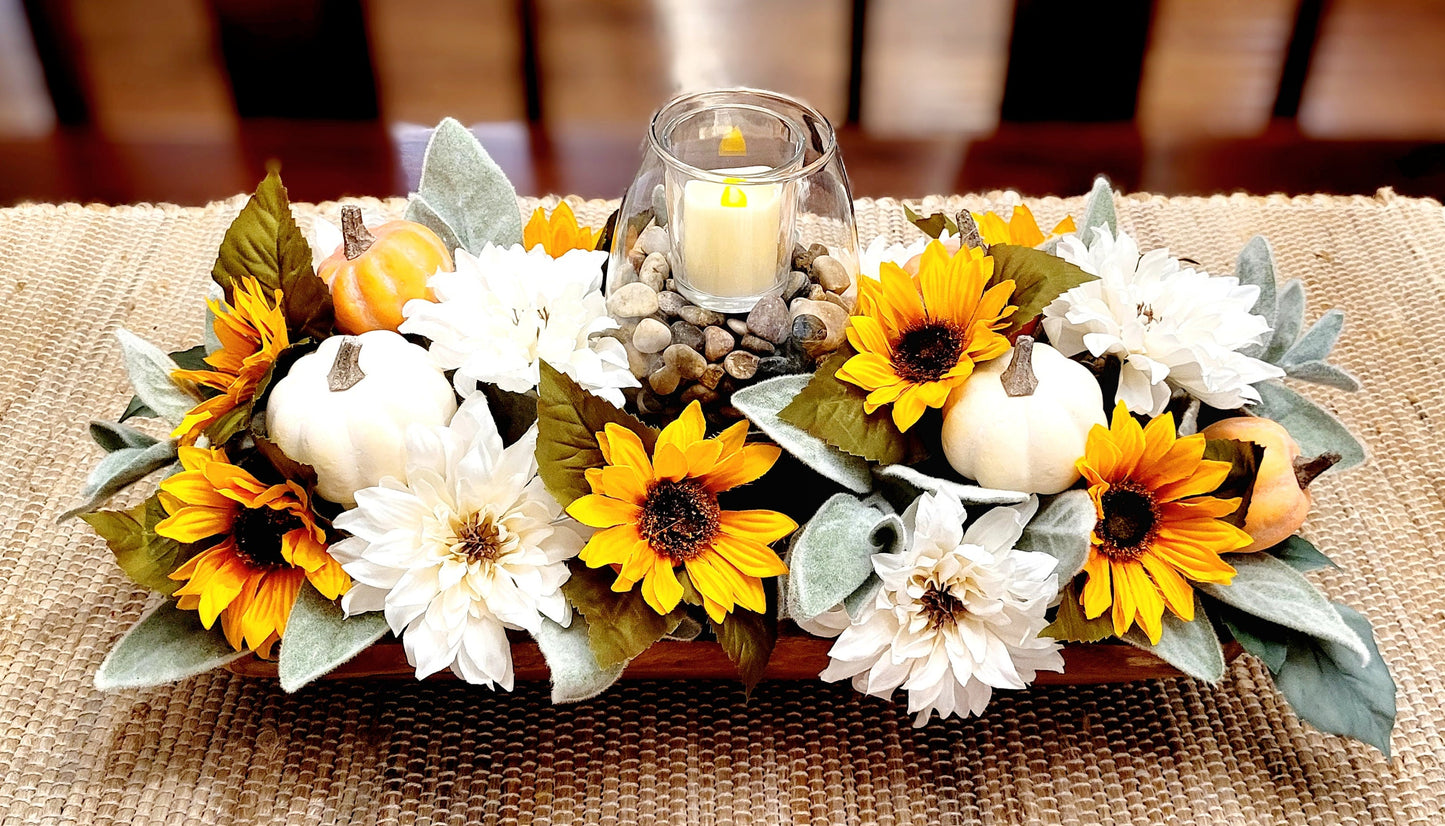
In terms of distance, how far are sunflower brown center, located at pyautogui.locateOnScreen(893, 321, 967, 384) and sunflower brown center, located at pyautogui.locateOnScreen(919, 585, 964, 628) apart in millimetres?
92

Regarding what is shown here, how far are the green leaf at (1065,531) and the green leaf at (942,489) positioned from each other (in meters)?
0.01

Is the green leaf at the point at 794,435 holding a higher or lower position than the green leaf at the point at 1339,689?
higher

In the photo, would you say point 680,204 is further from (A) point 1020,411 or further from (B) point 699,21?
(B) point 699,21

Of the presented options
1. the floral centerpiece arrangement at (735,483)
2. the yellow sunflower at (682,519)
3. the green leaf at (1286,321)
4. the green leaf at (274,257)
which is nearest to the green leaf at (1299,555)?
the floral centerpiece arrangement at (735,483)

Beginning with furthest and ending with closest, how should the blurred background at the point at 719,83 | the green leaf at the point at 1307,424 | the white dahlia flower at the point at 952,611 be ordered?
1. the blurred background at the point at 719,83
2. the green leaf at the point at 1307,424
3. the white dahlia flower at the point at 952,611

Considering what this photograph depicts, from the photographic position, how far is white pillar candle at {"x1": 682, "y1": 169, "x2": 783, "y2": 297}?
52 cm

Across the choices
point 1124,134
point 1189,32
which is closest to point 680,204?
point 1124,134

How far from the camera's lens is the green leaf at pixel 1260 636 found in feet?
1.70

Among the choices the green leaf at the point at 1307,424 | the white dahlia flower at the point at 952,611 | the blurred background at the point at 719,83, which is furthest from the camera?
the blurred background at the point at 719,83

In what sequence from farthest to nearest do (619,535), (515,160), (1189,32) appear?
(1189,32), (515,160), (619,535)

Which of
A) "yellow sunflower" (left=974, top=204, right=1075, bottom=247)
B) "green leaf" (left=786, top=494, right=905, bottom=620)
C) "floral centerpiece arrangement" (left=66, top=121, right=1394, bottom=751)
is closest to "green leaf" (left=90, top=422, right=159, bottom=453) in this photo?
"floral centerpiece arrangement" (left=66, top=121, right=1394, bottom=751)

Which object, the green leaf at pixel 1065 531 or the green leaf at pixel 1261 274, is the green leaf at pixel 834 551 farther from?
the green leaf at pixel 1261 274

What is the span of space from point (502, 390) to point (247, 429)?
11 cm

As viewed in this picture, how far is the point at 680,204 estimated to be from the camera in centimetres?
54
